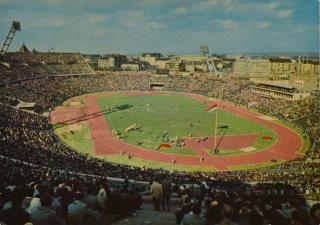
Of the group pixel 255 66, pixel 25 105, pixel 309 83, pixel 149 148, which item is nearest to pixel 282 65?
pixel 255 66

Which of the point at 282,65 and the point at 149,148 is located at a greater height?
the point at 282,65

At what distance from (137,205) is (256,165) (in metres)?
29.3

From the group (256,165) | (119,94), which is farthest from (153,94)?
(256,165)

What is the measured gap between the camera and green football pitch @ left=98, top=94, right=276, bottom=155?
49.0 m

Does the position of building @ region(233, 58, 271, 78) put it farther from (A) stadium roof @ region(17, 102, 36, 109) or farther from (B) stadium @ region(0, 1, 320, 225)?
(A) stadium roof @ region(17, 102, 36, 109)

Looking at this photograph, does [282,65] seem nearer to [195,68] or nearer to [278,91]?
[195,68]

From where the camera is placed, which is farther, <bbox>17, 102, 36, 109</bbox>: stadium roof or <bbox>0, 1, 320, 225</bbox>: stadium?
<bbox>17, 102, 36, 109</bbox>: stadium roof

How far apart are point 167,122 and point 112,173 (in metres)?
34.4

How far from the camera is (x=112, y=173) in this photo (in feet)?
90.0

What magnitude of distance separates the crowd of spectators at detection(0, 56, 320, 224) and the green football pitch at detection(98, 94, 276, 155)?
8.23 m

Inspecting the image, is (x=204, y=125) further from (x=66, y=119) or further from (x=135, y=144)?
(x=66, y=119)

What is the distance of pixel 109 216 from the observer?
1010cm

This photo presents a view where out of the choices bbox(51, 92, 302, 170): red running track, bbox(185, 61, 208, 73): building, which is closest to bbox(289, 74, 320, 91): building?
bbox(51, 92, 302, 170): red running track

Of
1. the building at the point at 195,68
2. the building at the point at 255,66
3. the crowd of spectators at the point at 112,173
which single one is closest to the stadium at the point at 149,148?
the crowd of spectators at the point at 112,173
